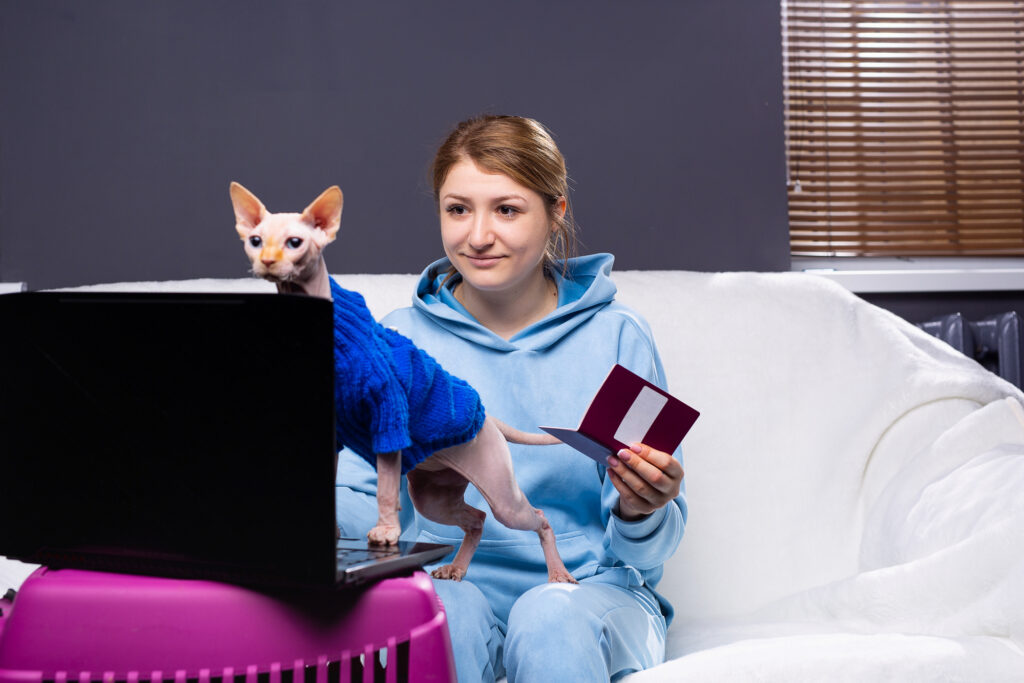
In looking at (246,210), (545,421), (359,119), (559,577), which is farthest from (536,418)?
(359,119)

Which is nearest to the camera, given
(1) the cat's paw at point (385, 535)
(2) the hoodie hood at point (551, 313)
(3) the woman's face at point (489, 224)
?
(1) the cat's paw at point (385, 535)

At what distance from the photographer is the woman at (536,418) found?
37.2 inches

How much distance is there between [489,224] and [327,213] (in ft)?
1.60

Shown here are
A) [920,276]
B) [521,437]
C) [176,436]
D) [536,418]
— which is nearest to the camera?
[176,436]

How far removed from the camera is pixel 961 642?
3.02ft

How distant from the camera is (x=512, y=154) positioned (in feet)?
3.71

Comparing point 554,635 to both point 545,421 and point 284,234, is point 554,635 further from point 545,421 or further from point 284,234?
point 284,234

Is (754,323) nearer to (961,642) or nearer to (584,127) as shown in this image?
(584,127)

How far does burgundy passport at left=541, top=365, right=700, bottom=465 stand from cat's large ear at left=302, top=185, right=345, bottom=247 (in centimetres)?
33

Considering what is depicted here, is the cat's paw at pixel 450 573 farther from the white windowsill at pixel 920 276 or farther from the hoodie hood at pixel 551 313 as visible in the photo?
the white windowsill at pixel 920 276

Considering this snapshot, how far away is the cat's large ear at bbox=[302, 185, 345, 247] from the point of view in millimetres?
635

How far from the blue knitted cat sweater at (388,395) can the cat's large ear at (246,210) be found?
76 millimetres

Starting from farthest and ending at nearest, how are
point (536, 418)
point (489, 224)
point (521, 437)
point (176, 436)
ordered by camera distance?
point (536, 418) → point (489, 224) → point (521, 437) → point (176, 436)

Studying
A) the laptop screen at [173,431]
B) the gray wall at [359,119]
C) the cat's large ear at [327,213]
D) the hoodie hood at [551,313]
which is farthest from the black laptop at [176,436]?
the gray wall at [359,119]
